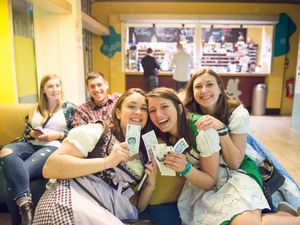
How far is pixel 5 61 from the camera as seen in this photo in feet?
10.7

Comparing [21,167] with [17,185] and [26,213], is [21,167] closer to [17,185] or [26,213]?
[17,185]

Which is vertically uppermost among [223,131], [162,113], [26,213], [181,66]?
[181,66]

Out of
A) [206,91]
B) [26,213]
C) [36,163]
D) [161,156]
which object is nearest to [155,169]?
[161,156]

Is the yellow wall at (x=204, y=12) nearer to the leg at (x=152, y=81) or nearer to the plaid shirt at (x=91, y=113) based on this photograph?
the leg at (x=152, y=81)

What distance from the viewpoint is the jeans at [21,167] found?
6.31ft

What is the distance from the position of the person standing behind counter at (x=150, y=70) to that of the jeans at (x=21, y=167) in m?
4.88

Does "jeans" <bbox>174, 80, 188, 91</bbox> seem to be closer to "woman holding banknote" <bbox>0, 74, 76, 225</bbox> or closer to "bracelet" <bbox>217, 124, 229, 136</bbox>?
"woman holding banknote" <bbox>0, 74, 76, 225</bbox>

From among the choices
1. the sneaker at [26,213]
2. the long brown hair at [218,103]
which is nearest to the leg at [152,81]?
the long brown hair at [218,103]

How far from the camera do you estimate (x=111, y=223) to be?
1246 mm

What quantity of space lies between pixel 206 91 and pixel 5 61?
2.61 m

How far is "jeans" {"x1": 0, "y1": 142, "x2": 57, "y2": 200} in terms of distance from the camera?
1.92m

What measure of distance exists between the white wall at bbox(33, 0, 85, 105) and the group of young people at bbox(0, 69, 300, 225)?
2.60m

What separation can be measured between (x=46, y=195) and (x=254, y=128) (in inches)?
202

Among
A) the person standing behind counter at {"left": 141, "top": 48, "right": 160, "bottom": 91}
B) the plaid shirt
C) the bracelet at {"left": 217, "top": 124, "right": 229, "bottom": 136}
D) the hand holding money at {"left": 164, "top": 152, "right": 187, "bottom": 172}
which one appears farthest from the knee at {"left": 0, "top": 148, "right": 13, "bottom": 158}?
the person standing behind counter at {"left": 141, "top": 48, "right": 160, "bottom": 91}
